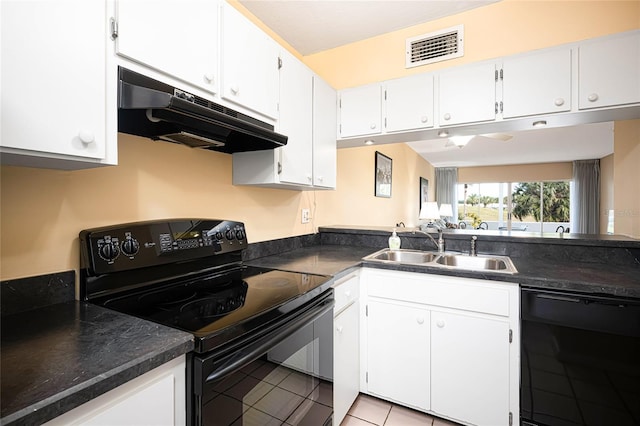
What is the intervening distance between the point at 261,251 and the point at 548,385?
172 centimetres

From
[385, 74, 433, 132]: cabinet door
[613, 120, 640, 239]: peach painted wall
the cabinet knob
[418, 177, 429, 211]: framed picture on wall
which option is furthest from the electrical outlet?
[418, 177, 429, 211]: framed picture on wall

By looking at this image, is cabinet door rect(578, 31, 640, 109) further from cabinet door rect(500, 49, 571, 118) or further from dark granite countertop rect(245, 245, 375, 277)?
dark granite countertop rect(245, 245, 375, 277)

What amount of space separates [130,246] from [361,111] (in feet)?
5.88

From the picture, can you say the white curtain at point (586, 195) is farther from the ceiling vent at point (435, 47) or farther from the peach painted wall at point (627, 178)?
the ceiling vent at point (435, 47)

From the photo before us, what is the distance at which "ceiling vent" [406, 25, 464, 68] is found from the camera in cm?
205

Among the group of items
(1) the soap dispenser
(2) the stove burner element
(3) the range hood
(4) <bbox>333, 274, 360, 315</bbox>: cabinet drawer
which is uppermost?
(3) the range hood

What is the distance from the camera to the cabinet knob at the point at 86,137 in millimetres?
807

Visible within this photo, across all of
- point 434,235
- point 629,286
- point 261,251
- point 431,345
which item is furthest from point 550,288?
point 261,251

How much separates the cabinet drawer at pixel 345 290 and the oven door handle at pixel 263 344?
27cm

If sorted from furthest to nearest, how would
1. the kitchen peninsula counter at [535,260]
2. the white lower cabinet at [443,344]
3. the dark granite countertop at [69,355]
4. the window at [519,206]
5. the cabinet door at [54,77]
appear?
the window at [519,206]
the white lower cabinet at [443,344]
the kitchen peninsula counter at [535,260]
the cabinet door at [54,77]
the dark granite countertop at [69,355]

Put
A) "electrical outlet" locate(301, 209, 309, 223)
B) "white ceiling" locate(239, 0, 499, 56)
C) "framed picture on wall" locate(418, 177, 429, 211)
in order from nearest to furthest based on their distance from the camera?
"white ceiling" locate(239, 0, 499, 56)
"electrical outlet" locate(301, 209, 309, 223)
"framed picture on wall" locate(418, 177, 429, 211)

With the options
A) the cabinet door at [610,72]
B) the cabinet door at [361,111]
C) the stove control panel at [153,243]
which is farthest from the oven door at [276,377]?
the cabinet door at [610,72]

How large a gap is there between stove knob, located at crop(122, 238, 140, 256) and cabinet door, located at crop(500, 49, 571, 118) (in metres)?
2.13

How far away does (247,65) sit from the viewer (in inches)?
56.1
